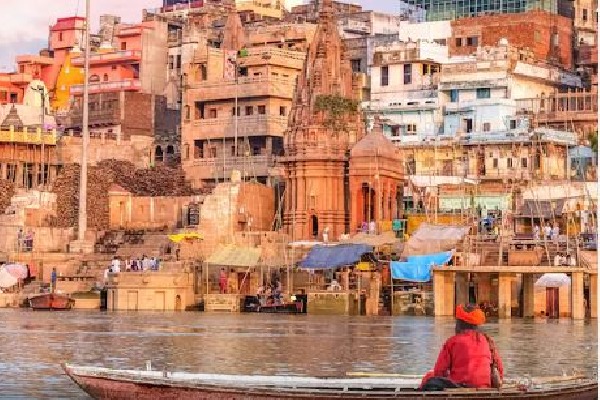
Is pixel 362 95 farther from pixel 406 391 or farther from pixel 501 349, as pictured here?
pixel 406 391

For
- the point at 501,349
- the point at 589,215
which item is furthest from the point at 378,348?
the point at 589,215

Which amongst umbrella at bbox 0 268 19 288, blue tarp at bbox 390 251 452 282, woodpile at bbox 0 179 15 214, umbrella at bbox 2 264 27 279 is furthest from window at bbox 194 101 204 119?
blue tarp at bbox 390 251 452 282

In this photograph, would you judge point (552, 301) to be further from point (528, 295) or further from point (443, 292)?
point (443, 292)

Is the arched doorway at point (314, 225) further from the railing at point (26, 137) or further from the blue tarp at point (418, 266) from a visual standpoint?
the railing at point (26, 137)

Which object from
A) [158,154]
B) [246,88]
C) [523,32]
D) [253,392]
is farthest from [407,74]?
[253,392]

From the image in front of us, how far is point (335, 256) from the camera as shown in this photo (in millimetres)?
78750

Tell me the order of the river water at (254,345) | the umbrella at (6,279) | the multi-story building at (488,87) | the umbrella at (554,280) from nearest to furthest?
1. the river water at (254,345)
2. the umbrella at (554,280)
3. the umbrella at (6,279)
4. the multi-story building at (488,87)

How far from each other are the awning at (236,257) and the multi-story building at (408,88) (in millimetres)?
16437

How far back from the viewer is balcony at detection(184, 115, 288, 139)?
318 feet

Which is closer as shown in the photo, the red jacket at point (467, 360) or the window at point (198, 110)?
the red jacket at point (467, 360)

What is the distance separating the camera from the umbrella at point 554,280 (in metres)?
70.1

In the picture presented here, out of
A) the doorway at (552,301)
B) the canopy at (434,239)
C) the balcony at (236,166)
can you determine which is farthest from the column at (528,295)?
the balcony at (236,166)

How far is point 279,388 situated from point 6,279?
183 ft

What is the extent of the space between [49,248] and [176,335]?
35129 mm
